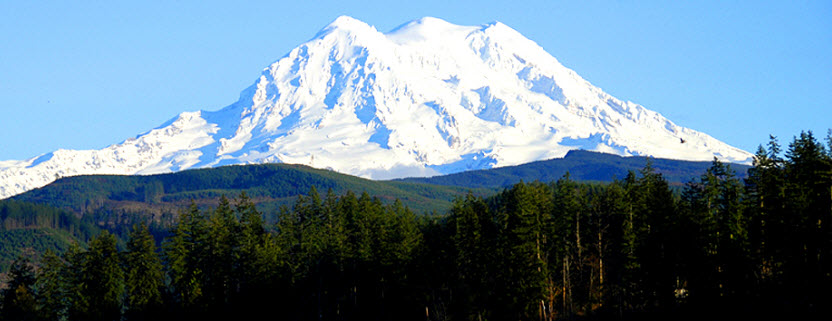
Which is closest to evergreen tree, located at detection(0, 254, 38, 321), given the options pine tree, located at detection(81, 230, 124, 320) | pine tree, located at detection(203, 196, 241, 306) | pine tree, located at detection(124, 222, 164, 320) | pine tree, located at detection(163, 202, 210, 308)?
pine tree, located at detection(81, 230, 124, 320)

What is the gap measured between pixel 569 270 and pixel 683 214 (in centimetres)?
1493

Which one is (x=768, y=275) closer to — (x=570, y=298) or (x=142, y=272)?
(x=570, y=298)

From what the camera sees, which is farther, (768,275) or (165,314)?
(165,314)

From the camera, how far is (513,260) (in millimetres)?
80188

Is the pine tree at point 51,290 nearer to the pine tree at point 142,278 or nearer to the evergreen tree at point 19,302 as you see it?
the evergreen tree at point 19,302

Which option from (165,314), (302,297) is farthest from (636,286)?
(165,314)

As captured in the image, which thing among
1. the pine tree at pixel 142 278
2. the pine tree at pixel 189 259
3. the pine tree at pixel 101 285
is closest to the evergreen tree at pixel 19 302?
the pine tree at pixel 101 285

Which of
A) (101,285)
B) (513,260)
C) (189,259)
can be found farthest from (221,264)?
(513,260)

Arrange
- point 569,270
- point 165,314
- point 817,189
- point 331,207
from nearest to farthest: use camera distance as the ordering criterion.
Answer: point 817,189 < point 569,270 < point 165,314 < point 331,207

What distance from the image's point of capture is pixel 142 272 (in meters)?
102

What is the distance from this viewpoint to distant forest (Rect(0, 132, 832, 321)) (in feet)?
241

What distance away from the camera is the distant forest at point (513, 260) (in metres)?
73.3

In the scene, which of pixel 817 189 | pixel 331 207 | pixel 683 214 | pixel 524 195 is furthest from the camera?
Result: pixel 331 207

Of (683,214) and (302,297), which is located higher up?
(683,214)
